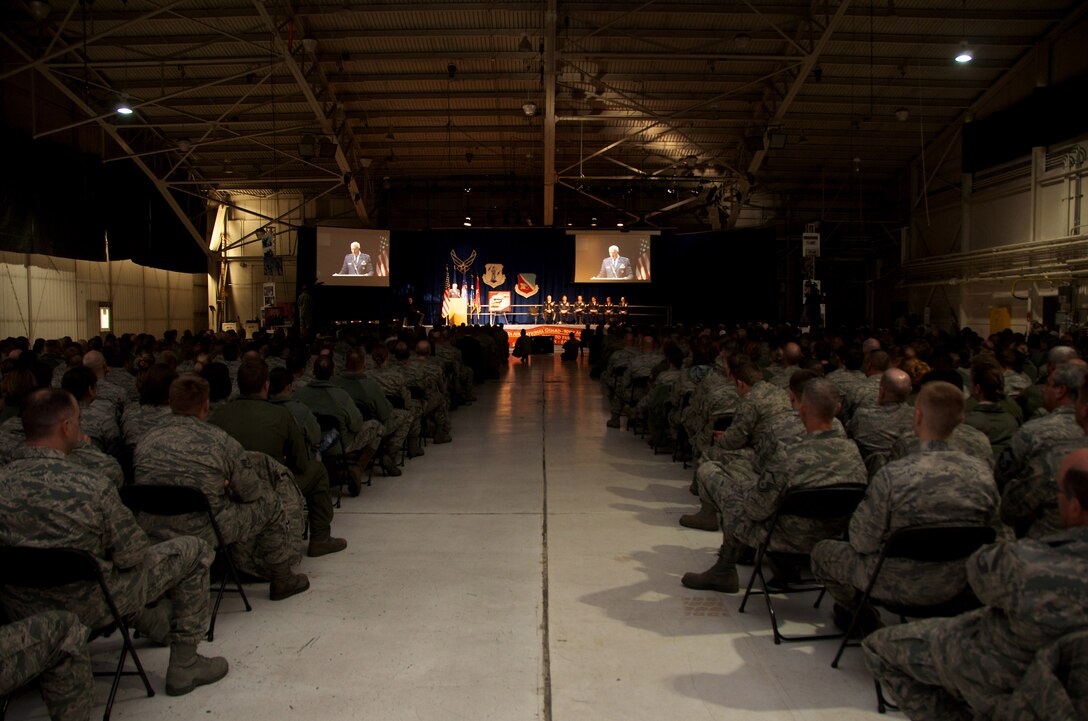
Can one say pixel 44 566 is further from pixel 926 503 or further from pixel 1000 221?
pixel 1000 221

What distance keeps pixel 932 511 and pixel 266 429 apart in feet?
10.7

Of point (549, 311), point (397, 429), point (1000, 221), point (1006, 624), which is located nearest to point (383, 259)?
point (549, 311)

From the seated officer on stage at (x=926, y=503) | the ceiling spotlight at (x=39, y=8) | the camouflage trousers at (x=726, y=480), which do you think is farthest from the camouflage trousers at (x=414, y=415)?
the ceiling spotlight at (x=39, y=8)

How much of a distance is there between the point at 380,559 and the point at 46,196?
14.2m

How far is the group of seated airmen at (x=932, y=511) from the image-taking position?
209 cm

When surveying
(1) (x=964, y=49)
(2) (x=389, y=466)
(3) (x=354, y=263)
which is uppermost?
(1) (x=964, y=49)

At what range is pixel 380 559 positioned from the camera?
4895 mm

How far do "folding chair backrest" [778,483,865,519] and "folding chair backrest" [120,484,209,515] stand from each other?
248 cm

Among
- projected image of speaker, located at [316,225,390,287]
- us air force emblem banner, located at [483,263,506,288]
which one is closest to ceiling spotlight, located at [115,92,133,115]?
projected image of speaker, located at [316,225,390,287]

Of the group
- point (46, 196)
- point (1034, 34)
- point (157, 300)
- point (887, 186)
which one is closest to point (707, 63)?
point (1034, 34)

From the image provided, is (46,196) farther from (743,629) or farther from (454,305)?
(743,629)

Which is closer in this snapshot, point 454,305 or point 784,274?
point 454,305

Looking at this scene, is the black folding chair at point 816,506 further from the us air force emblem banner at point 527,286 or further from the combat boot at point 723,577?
the us air force emblem banner at point 527,286

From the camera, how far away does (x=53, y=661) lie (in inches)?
102
